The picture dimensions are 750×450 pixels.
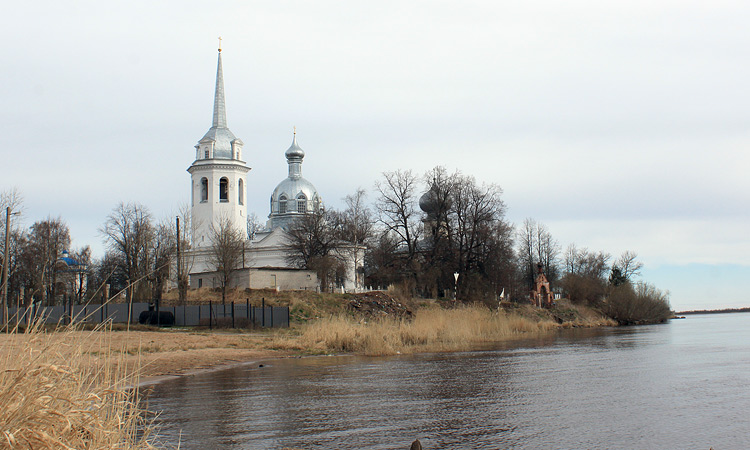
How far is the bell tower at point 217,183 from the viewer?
278ft

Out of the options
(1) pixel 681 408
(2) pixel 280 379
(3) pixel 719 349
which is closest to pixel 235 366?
(2) pixel 280 379

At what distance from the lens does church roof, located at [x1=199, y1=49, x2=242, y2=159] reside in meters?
85.4

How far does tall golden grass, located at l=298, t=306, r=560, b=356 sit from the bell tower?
51257 millimetres

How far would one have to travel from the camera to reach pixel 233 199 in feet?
280

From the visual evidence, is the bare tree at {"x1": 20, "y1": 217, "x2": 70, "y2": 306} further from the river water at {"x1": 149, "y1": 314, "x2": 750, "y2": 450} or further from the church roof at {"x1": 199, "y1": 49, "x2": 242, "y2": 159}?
the river water at {"x1": 149, "y1": 314, "x2": 750, "y2": 450}

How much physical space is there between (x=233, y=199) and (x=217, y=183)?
265 cm

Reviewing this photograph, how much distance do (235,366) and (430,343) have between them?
443 inches

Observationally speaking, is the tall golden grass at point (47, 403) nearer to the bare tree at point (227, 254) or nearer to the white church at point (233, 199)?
the bare tree at point (227, 254)

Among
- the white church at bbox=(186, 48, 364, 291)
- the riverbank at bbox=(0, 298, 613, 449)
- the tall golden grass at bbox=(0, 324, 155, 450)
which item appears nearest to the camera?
the tall golden grass at bbox=(0, 324, 155, 450)

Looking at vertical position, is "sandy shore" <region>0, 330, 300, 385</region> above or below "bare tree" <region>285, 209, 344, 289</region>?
below

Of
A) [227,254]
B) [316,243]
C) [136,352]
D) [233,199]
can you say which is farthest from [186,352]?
[233,199]

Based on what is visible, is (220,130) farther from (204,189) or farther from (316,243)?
(316,243)

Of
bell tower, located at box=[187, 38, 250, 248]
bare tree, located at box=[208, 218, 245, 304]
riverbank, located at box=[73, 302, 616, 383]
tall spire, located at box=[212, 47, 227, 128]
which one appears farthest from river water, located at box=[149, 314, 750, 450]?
tall spire, located at box=[212, 47, 227, 128]

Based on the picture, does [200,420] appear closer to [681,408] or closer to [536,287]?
[681,408]
